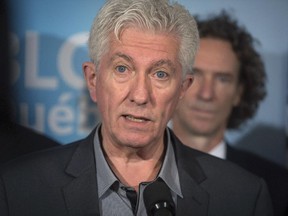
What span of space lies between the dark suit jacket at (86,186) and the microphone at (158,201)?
1.03 feet

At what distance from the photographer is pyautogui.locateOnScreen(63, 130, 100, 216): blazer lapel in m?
1.91

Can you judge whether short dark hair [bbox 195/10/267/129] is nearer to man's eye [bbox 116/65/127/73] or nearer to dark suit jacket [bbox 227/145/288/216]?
dark suit jacket [bbox 227/145/288/216]

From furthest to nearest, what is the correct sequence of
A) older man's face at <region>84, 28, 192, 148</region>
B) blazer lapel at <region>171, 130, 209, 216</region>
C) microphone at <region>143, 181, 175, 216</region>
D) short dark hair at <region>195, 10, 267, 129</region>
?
1. short dark hair at <region>195, 10, 267, 129</region>
2. blazer lapel at <region>171, 130, 209, 216</region>
3. older man's face at <region>84, 28, 192, 148</region>
4. microphone at <region>143, 181, 175, 216</region>

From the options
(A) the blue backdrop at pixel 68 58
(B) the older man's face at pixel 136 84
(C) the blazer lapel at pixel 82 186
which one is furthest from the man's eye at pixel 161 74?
(A) the blue backdrop at pixel 68 58

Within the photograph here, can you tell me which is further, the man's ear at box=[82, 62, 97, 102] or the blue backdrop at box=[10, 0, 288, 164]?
the blue backdrop at box=[10, 0, 288, 164]

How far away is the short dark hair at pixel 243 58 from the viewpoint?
2.80 meters

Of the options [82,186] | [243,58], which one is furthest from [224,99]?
[82,186]

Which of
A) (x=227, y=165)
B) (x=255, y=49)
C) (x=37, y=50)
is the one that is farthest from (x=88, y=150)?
(x=255, y=49)

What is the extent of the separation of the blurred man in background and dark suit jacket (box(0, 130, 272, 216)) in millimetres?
579

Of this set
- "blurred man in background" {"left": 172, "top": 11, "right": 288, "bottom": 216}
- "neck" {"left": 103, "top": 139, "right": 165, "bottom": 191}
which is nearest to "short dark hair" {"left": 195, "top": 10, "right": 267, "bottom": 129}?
"blurred man in background" {"left": 172, "top": 11, "right": 288, "bottom": 216}

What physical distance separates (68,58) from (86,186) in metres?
0.89

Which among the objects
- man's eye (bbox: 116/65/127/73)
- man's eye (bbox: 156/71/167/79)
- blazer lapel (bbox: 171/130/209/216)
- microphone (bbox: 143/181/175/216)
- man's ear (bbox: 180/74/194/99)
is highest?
man's eye (bbox: 116/65/127/73)

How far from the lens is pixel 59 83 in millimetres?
2654

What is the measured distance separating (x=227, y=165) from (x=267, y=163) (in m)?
0.69
